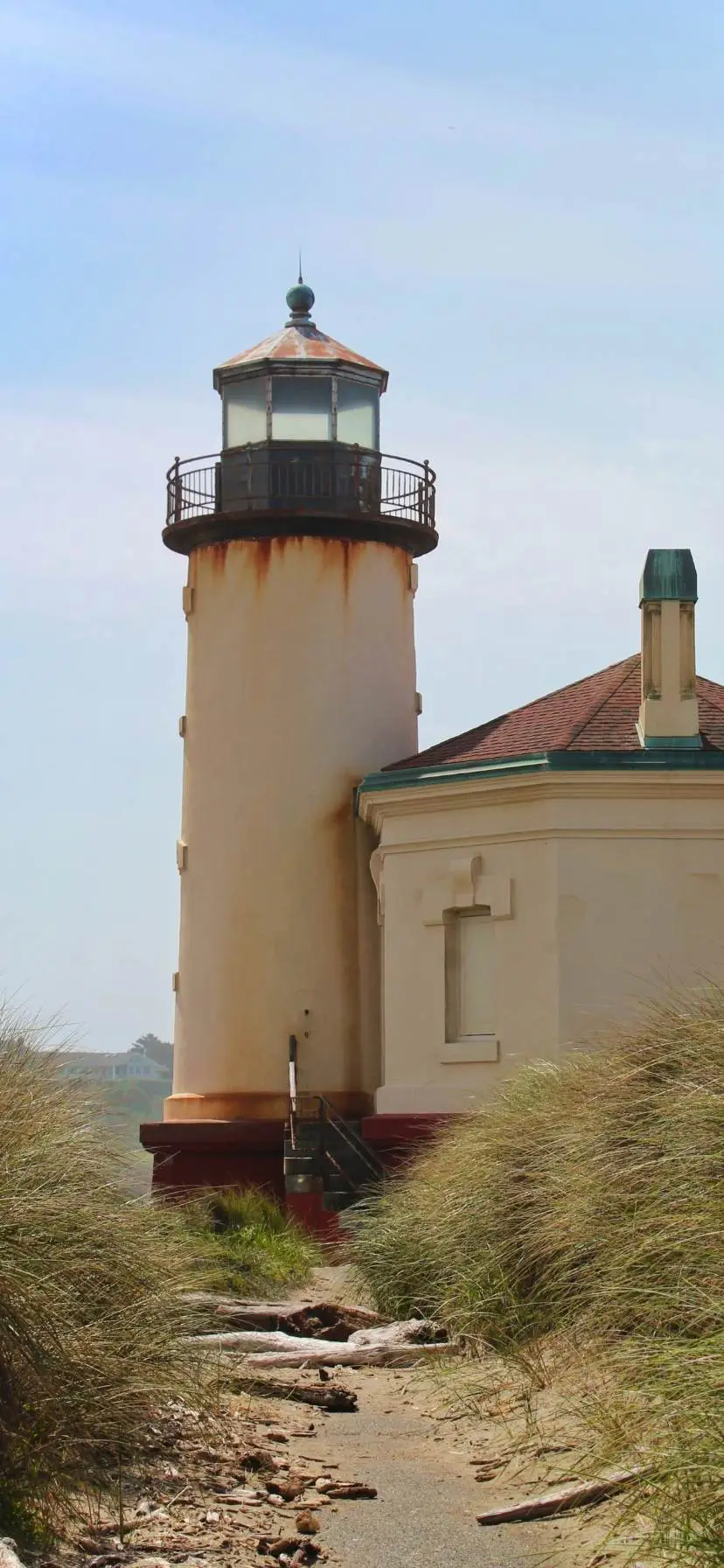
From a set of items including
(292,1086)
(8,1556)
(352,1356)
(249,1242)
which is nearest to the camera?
(8,1556)

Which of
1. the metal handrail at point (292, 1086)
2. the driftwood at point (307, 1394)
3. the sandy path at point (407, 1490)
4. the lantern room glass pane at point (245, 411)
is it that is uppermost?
the lantern room glass pane at point (245, 411)

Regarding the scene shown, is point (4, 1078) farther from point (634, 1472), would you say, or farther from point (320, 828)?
point (320, 828)

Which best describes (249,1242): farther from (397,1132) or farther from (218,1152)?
(218,1152)

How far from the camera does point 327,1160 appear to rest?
22922 millimetres

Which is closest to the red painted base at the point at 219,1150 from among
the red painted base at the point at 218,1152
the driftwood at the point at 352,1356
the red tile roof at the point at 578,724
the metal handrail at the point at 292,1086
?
the red painted base at the point at 218,1152

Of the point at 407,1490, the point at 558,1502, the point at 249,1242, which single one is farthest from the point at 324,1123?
the point at 558,1502

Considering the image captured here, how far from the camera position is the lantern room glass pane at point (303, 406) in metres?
26.6

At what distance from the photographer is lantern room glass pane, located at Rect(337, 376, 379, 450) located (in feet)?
87.9

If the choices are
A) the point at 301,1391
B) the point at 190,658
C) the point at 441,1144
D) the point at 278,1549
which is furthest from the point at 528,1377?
the point at 190,658

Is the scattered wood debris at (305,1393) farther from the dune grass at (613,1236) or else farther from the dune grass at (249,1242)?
the dune grass at (249,1242)

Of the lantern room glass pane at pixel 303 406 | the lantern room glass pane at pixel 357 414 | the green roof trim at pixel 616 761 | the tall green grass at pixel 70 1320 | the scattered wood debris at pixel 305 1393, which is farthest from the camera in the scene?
the lantern room glass pane at pixel 357 414

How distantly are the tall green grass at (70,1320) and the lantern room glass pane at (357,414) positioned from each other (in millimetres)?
16552

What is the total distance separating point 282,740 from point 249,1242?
327 inches

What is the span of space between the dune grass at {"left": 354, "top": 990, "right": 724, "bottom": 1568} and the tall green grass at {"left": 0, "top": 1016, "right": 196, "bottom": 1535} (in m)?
2.04
